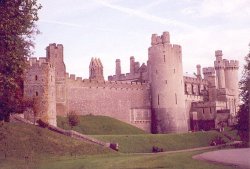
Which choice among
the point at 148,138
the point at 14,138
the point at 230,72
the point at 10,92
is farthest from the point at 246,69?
the point at 230,72

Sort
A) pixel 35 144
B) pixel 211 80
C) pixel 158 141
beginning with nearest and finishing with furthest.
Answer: pixel 35 144
pixel 158 141
pixel 211 80

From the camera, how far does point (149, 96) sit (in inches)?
2749

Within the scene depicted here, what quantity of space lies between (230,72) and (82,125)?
4861cm

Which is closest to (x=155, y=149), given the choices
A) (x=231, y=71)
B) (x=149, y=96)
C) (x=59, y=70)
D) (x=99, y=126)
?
(x=99, y=126)

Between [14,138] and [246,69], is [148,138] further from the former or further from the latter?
[14,138]

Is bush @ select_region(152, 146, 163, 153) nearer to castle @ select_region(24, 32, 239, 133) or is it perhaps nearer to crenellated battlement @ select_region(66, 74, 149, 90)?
castle @ select_region(24, 32, 239, 133)

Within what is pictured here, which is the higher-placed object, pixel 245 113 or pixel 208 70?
pixel 208 70

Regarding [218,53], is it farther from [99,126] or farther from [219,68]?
[99,126]

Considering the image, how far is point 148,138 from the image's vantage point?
1909 inches

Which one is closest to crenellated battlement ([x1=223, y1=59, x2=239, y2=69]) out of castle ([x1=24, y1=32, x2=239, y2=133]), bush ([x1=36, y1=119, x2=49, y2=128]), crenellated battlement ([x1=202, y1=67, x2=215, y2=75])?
crenellated battlement ([x1=202, y1=67, x2=215, y2=75])

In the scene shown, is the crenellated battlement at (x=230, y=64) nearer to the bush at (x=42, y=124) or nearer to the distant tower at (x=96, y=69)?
the distant tower at (x=96, y=69)

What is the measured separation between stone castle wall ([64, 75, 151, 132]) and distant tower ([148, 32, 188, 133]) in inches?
65.1

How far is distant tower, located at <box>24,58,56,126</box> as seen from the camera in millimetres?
47938

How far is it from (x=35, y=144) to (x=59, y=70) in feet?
73.4
